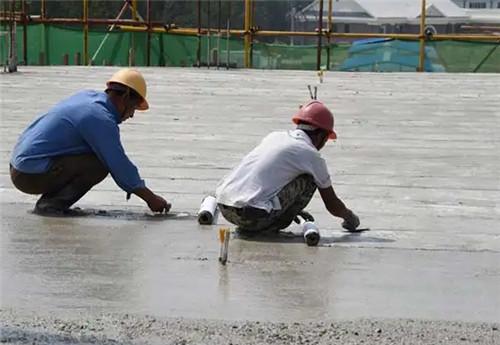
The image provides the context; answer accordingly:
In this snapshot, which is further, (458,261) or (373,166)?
(373,166)

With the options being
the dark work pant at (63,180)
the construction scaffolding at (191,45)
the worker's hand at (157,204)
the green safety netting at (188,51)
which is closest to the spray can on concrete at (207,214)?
the worker's hand at (157,204)

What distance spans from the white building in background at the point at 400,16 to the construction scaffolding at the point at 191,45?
52.5 ft

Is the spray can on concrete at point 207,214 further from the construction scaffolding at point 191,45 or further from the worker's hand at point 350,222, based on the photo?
the construction scaffolding at point 191,45

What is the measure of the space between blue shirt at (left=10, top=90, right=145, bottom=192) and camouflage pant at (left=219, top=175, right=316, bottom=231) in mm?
863

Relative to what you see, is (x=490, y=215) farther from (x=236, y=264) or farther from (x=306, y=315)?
(x=306, y=315)

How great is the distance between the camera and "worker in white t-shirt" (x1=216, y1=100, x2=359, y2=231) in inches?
274

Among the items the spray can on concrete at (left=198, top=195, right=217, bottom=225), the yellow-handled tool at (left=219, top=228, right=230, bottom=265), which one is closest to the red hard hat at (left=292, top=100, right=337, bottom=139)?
the spray can on concrete at (left=198, top=195, right=217, bottom=225)

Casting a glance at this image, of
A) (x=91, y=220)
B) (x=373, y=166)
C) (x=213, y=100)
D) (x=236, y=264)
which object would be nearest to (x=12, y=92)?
(x=213, y=100)

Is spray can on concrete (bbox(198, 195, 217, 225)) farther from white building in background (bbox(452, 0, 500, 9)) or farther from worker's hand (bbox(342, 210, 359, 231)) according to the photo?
white building in background (bbox(452, 0, 500, 9))

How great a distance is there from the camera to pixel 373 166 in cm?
1045

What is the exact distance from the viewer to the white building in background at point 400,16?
46812mm

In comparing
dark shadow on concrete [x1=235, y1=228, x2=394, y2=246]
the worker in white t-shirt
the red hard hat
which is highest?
the red hard hat

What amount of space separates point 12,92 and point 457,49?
15382 millimetres

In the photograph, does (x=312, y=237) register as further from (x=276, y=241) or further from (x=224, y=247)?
(x=224, y=247)
